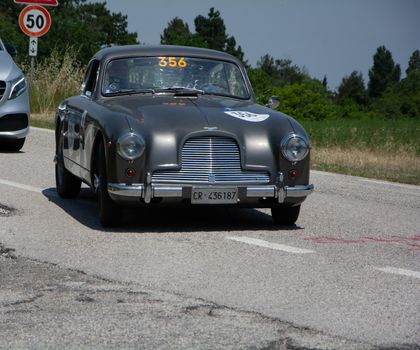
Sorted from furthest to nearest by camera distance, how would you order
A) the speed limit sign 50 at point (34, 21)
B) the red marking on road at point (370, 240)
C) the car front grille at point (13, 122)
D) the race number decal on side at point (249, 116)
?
1. the speed limit sign 50 at point (34, 21)
2. the car front grille at point (13, 122)
3. the race number decal on side at point (249, 116)
4. the red marking on road at point (370, 240)

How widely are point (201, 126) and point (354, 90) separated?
185545 millimetres

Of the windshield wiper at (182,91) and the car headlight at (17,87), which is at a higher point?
the windshield wiper at (182,91)

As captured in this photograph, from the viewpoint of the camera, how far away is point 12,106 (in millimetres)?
16391

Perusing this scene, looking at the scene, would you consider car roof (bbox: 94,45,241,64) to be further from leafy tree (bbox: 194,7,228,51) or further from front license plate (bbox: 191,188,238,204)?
leafy tree (bbox: 194,7,228,51)

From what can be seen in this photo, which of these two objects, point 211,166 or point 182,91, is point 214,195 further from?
point 182,91

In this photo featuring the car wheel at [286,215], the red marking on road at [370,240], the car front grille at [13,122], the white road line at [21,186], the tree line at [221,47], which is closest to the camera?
the red marking on road at [370,240]

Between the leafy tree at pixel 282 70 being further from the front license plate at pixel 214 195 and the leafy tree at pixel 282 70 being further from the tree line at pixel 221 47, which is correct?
the front license plate at pixel 214 195

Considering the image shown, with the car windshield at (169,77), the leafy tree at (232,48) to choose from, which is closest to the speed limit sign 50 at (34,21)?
the car windshield at (169,77)

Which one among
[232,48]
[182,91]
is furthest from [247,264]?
[232,48]

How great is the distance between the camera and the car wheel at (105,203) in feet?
31.6

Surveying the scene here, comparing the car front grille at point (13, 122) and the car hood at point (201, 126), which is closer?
the car hood at point (201, 126)

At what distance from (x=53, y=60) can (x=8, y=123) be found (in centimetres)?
1143

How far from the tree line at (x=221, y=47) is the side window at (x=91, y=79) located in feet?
158

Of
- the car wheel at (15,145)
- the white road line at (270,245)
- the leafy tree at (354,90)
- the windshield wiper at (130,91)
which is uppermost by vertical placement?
the windshield wiper at (130,91)
